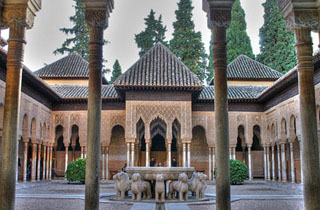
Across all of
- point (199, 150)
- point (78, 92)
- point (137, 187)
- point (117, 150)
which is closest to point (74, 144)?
point (117, 150)

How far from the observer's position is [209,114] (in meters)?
26.9

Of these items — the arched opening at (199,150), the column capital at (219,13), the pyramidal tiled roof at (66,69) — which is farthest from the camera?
the pyramidal tiled roof at (66,69)

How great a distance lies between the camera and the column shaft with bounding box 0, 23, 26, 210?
689 centimetres

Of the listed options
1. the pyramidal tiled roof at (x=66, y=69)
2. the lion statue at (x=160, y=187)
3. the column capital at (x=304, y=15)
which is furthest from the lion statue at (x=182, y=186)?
the pyramidal tiled roof at (x=66, y=69)

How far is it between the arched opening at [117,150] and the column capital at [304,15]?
22.1 metres

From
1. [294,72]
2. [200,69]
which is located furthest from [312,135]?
[200,69]

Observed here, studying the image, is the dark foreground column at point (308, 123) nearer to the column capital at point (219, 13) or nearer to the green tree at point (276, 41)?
the column capital at point (219, 13)

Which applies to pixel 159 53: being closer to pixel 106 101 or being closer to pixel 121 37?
pixel 106 101

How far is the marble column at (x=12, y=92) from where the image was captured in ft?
22.7

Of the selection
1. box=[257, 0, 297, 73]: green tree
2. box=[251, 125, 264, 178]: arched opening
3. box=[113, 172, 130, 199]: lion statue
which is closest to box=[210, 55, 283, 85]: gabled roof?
box=[257, 0, 297, 73]: green tree

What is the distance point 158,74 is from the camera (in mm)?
25156

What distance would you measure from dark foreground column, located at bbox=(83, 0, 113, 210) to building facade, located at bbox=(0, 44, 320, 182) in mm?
15200

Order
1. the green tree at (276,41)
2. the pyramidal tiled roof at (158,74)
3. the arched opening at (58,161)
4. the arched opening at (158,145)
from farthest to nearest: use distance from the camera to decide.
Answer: the green tree at (276,41), the arched opening at (158,145), the arched opening at (58,161), the pyramidal tiled roof at (158,74)

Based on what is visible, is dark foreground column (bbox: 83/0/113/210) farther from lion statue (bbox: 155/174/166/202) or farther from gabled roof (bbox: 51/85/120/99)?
gabled roof (bbox: 51/85/120/99)
